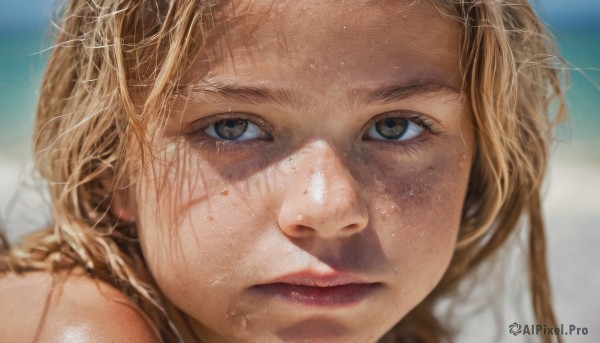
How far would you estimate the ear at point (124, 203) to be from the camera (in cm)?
167

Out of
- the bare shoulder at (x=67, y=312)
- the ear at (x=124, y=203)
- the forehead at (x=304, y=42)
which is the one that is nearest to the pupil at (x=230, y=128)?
the forehead at (x=304, y=42)

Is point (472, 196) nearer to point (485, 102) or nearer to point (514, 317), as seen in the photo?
point (485, 102)

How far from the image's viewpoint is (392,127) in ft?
5.28

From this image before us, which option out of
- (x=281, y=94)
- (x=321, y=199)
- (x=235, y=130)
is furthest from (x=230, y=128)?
(x=321, y=199)

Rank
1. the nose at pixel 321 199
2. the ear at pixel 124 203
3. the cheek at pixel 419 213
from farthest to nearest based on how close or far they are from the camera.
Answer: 1. the ear at pixel 124 203
2. the cheek at pixel 419 213
3. the nose at pixel 321 199

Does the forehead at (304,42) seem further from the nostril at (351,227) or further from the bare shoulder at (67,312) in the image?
the bare shoulder at (67,312)

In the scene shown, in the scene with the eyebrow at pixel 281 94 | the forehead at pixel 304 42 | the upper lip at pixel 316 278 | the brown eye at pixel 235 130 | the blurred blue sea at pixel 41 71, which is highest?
the blurred blue sea at pixel 41 71

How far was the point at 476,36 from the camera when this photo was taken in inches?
63.7

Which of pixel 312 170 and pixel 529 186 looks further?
pixel 529 186

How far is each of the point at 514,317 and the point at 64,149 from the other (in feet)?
5.44

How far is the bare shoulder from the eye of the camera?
1.43 meters

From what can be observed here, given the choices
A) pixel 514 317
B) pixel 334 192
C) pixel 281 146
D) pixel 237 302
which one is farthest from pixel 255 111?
pixel 514 317

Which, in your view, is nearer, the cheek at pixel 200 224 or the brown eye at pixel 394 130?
the cheek at pixel 200 224

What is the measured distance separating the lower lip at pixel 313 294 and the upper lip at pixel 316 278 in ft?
0.08
